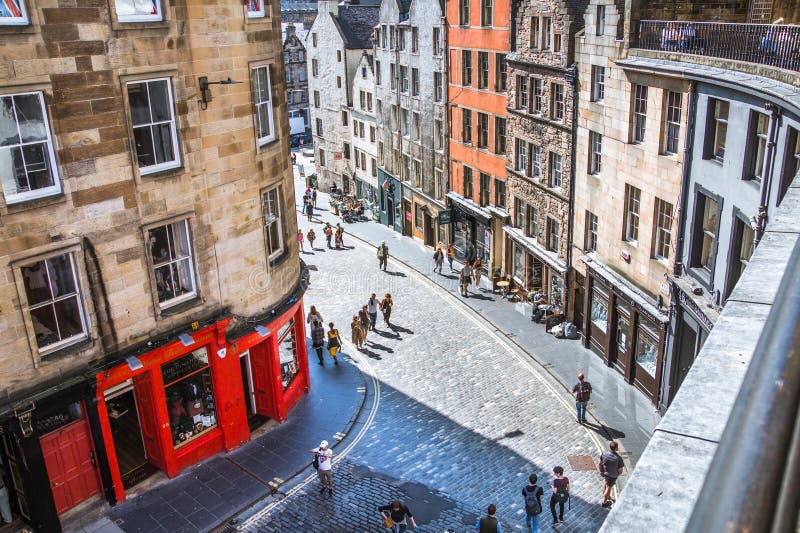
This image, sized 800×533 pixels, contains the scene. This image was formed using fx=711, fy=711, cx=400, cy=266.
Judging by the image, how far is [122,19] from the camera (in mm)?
17078

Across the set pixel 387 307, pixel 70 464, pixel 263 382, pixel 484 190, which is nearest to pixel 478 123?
pixel 484 190

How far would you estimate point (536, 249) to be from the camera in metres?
33.2

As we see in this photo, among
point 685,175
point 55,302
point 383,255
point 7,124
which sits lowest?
point 383,255

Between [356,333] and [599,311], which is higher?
[599,311]

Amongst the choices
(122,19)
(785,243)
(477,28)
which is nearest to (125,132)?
(122,19)

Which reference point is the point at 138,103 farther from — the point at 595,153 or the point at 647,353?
the point at 647,353

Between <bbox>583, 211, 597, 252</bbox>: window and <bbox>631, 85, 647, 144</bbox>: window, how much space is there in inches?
183

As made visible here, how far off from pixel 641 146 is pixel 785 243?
70.4ft

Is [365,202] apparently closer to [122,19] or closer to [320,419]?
[320,419]

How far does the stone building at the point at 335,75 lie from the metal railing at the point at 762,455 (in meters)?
53.4

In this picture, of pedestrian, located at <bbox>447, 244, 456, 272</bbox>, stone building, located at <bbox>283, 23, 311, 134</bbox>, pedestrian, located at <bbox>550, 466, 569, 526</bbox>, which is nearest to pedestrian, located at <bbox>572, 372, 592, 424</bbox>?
pedestrian, located at <bbox>550, 466, 569, 526</bbox>

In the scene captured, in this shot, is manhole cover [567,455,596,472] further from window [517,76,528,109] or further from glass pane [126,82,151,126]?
window [517,76,528,109]

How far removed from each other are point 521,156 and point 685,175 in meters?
13.1

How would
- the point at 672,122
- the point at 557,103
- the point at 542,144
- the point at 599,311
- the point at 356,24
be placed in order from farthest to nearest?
the point at 356,24 → the point at 542,144 → the point at 557,103 → the point at 599,311 → the point at 672,122
